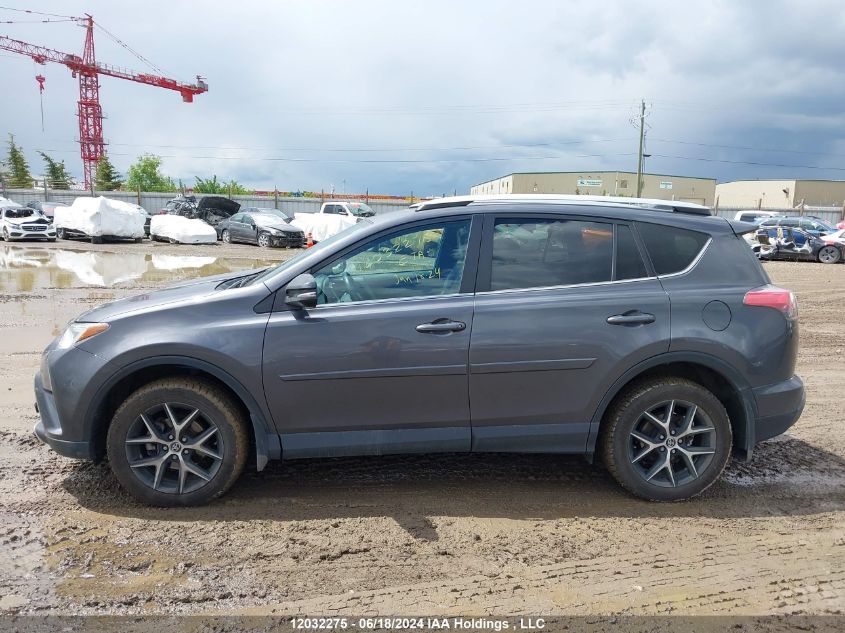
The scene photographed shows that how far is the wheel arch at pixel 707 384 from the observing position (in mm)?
3695

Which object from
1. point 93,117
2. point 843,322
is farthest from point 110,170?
point 843,322

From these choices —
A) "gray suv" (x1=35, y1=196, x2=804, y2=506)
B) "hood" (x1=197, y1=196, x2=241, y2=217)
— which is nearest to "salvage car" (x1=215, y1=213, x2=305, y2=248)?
"hood" (x1=197, y1=196, x2=241, y2=217)

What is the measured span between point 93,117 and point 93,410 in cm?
9036

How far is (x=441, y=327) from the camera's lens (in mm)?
3568

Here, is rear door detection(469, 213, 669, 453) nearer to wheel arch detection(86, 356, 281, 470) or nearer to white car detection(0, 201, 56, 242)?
wheel arch detection(86, 356, 281, 470)

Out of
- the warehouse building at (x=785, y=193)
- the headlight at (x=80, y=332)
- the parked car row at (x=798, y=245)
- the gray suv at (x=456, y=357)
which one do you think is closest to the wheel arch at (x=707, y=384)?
the gray suv at (x=456, y=357)

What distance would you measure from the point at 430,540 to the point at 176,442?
62.0 inches

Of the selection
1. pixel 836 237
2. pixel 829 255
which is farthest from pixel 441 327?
pixel 836 237

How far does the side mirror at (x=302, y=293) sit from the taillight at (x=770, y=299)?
258 centimetres

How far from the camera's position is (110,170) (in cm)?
7056

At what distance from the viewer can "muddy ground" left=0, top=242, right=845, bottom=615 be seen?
2896mm

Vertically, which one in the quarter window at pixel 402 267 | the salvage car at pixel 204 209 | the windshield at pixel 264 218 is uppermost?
the salvage car at pixel 204 209

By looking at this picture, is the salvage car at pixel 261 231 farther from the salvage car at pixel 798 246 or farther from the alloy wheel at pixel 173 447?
the alloy wheel at pixel 173 447

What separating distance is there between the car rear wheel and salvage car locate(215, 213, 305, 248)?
19.3 metres
